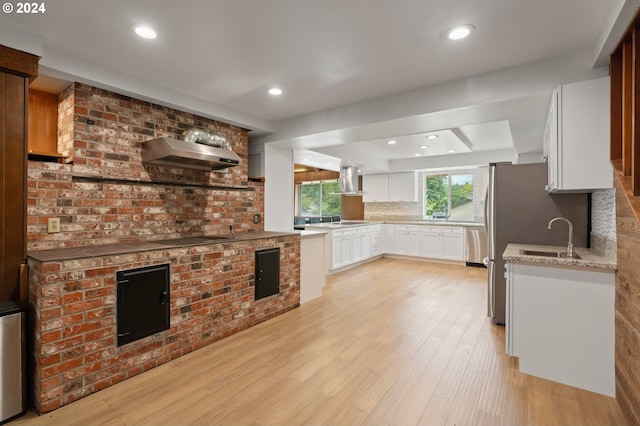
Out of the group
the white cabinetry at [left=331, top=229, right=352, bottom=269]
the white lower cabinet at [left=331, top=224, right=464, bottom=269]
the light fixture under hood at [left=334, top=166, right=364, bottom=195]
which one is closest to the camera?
the white cabinetry at [left=331, top=229, right=352, bottom=269]

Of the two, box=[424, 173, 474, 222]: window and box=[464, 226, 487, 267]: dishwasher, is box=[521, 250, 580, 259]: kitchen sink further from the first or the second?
box=[424, 173, 474, 222]: window

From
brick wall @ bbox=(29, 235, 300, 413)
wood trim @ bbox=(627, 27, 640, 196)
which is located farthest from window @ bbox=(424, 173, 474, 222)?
brick wall @ bbox=(29, 235, 300, 413)

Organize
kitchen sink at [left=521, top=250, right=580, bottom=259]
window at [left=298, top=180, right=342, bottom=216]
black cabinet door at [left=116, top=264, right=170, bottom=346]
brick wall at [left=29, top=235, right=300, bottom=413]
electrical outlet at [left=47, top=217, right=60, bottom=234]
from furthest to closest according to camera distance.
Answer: window at [left=298, top=180, right=342, bottom=216] < kitchen sink at [left=521, top=250, right=580, bottom=259] < electrical outlet at [left=47, top=217, right=60, bottom=234] < black cabinet door at [left=116, top=264, right=170, bottom=346] < brick wall at [left=29, top=235, right=300, bottom=413]

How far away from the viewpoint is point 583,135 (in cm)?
220

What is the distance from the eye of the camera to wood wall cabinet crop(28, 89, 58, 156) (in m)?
2.66

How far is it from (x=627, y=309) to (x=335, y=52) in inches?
99.2

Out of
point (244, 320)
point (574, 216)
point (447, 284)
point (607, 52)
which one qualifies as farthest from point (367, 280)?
point (607, 52)

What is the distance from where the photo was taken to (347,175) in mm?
6883

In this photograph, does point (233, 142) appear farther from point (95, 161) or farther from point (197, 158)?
point (95, 161)

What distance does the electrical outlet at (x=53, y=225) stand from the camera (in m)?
2.40

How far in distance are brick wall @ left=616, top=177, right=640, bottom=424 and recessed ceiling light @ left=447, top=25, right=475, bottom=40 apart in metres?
1.39

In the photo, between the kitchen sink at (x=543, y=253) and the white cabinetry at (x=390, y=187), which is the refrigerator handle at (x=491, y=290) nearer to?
the kitchen sink at (x=543, y=253)

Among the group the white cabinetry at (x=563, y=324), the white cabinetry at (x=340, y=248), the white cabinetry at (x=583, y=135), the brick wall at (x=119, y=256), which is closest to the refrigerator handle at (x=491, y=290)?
the white cabinetry at (x=563, y=324)

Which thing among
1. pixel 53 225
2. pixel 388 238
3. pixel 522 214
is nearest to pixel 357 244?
pixel 388 238
